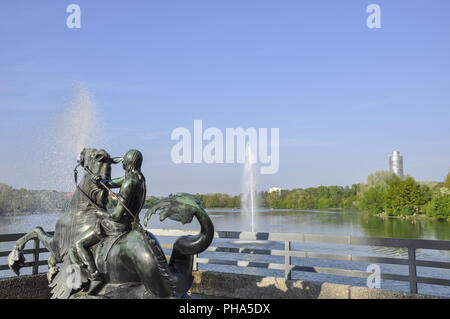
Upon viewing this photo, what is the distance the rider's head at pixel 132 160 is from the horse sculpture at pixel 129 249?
1.59 ft

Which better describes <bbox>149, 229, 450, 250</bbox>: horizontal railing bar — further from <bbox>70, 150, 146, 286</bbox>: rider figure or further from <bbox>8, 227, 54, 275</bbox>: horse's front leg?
<bbox>8, 227, 54, 275</bbox>: horse's front leg

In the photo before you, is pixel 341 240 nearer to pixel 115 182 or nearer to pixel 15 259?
pixel 115 182

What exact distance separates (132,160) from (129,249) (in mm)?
910

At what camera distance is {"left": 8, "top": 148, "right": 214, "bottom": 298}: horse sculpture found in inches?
155

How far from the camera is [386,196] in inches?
2201

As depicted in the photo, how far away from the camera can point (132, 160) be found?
4.18 metres

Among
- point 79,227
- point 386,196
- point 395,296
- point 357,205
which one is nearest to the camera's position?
point 79,227

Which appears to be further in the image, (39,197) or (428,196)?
(428,196)

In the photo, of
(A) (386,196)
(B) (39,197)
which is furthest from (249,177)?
(A) (386,196)

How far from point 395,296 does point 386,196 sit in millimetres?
54761

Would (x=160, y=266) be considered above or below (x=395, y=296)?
above

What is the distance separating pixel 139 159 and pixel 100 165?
60 cm
